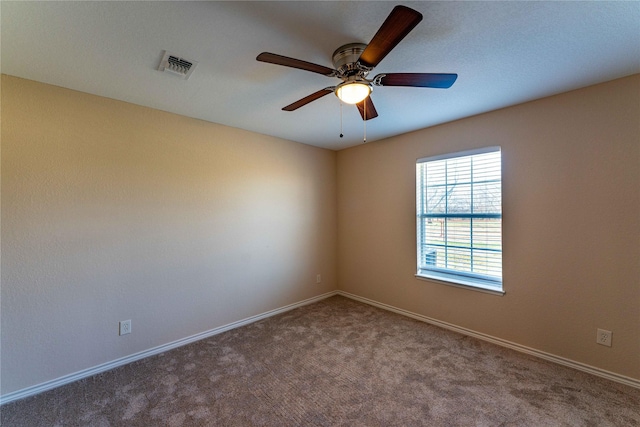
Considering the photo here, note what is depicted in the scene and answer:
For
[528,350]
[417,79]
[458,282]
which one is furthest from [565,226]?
[417,79]

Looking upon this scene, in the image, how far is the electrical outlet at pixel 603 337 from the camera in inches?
82.7

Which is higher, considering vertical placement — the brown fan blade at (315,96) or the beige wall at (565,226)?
the brown fan blade at (315,96)

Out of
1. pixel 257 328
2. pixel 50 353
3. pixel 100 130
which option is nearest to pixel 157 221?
pixel 100 130

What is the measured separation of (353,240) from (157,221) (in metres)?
2.64

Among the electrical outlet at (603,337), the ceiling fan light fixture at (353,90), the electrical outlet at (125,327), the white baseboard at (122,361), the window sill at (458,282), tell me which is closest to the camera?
the ceiling fan light fixture at (353,90)

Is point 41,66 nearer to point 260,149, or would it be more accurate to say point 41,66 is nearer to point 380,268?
point 260,149

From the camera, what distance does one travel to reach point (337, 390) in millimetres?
1994

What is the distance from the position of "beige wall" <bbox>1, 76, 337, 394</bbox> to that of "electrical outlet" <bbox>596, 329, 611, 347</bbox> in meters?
3.13

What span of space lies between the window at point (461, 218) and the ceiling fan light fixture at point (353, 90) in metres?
1.77

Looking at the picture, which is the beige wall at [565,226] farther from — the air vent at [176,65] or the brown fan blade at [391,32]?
the air vent at [176,65]

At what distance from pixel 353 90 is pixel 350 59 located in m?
0.19

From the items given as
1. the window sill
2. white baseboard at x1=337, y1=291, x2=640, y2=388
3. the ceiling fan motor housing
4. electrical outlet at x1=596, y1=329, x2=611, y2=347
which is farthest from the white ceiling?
white baseboard at x1=337, y1=291, x2=640, y2=388

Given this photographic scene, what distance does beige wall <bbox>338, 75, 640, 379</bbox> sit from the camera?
2.04m

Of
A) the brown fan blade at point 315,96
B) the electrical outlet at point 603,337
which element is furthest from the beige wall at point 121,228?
the electrical outlet at point 603,337
